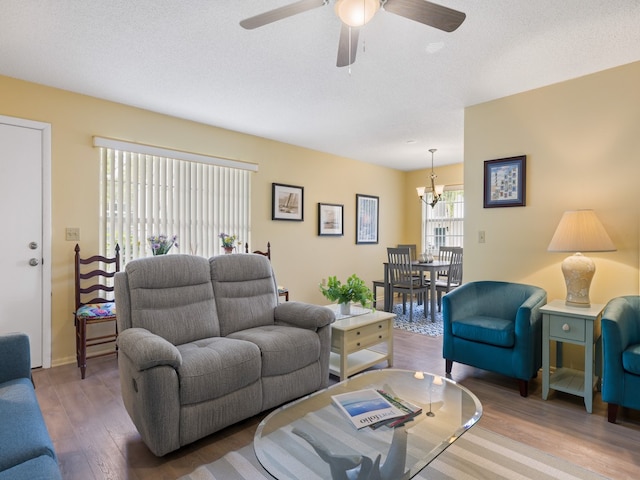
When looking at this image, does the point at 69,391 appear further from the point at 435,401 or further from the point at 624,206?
the point at 624,206

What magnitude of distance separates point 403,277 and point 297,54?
344cm

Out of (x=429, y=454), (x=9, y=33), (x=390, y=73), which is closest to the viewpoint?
(x=429, y=454)

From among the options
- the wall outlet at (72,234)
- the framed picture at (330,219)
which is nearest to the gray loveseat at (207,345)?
the wall outlet at (72,234)

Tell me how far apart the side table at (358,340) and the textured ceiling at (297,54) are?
2.04 meters

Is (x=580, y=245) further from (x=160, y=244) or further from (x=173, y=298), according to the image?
(x=160, y=244)

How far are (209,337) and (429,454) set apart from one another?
163 centimetres

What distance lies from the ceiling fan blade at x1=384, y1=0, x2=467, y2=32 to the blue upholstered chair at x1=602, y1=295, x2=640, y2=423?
1960 mm

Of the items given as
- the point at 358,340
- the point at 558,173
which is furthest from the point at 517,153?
the point at 358,340

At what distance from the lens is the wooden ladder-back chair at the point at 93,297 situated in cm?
299

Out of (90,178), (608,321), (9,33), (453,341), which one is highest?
(9,33)

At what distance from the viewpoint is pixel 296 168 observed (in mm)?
5117

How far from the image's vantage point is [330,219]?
18.2 ft

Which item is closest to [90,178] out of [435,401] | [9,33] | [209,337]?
[9,33]

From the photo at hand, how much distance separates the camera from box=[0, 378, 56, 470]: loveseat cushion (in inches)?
45.1
